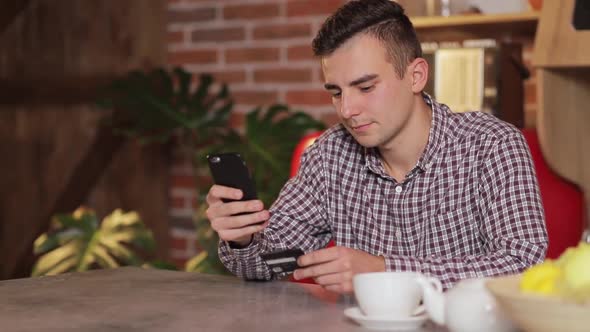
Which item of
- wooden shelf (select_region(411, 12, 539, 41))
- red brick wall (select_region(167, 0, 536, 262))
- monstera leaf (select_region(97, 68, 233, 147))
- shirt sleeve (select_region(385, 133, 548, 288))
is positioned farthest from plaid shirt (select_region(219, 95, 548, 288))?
monstera leaf (select_region(97, 68, 233, 147))

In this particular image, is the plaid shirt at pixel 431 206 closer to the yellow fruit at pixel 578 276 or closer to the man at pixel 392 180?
the man at pixel 392 180

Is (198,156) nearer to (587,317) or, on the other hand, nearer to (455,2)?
(455,2)

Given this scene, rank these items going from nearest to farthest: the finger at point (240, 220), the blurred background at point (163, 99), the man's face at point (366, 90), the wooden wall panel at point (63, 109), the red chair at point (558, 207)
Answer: the finger at point (240, 220), the man's face at point (366, 90), the red chair at point (558, 207), the blurred background at point (163, 99), the wooden wall panel at point (63, 109)

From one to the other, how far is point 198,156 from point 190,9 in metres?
0.62

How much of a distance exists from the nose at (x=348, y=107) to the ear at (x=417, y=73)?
19cm

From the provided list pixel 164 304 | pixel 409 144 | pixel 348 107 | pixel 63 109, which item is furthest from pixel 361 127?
pixel 63 109

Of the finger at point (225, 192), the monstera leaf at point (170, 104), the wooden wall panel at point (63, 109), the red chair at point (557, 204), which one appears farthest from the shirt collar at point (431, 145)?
the wooden wall panel at point (63, 109)

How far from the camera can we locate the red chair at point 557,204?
7.47ft

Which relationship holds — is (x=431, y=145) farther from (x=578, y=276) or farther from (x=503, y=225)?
(x=578, y=276)

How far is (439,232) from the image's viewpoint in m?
2.00

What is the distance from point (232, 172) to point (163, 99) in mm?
1767

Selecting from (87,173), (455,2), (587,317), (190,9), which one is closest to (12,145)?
(87,173)

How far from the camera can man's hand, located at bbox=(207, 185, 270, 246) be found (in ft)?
5.79

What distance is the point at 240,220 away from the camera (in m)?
1.80
